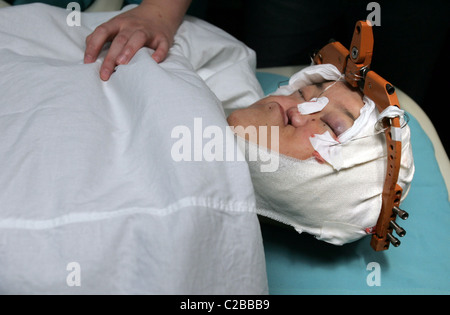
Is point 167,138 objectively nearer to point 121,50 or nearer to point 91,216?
point 91,216

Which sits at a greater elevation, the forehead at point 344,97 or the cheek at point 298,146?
the forehead at point 344,97

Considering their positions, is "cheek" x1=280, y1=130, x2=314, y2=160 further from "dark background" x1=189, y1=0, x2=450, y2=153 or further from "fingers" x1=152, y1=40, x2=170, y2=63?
"dark background" x1=189, y1=0, x2=450, y2=153

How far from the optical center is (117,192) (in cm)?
66

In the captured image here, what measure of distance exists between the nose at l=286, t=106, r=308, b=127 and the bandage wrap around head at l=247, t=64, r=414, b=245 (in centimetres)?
6

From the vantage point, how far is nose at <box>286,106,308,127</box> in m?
0.89

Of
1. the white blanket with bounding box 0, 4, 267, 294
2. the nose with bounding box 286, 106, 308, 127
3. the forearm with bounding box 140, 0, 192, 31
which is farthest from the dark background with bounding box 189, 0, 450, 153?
the white blanket with bounding box 0, 4, 267, 294

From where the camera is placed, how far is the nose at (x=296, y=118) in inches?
35.0

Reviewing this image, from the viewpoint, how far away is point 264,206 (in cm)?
90

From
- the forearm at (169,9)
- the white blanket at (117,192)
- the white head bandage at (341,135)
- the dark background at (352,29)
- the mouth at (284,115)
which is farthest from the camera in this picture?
the dark background at (352,29)

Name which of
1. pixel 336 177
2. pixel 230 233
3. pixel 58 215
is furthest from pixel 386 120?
pixel 58 215

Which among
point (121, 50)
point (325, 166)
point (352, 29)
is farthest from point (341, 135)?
point (352, 29)

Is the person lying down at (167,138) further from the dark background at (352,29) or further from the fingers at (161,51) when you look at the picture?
the dark background at (352,29)

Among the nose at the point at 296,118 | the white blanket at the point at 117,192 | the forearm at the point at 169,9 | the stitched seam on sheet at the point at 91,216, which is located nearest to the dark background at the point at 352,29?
the forearm at the point at 169,9
